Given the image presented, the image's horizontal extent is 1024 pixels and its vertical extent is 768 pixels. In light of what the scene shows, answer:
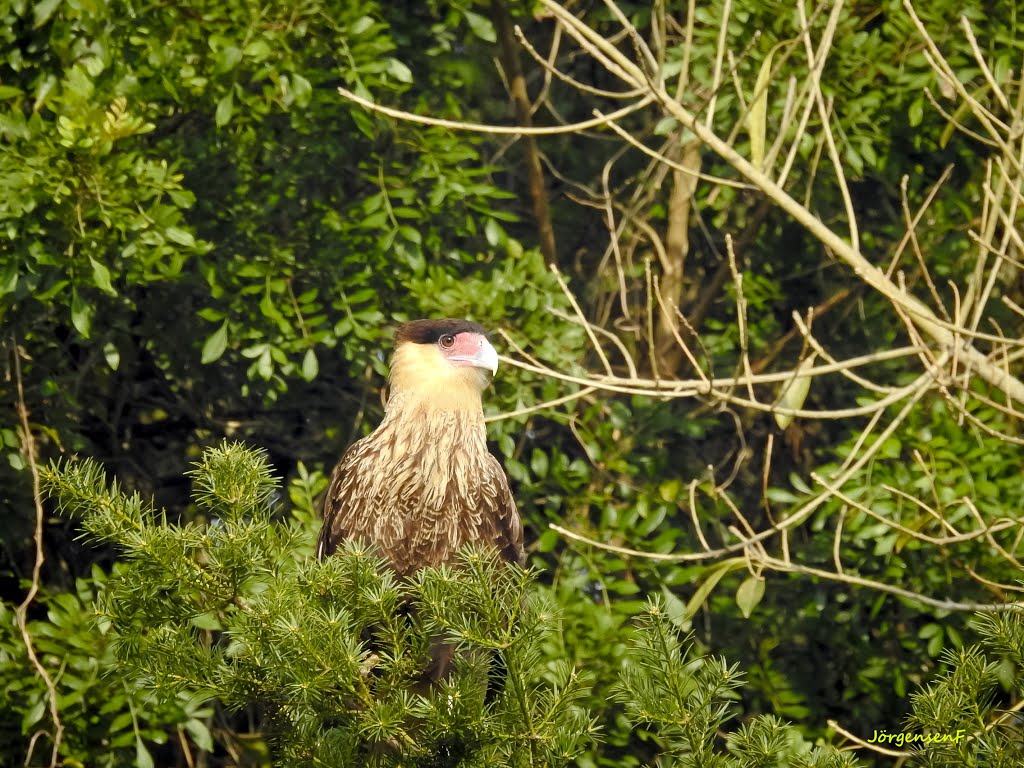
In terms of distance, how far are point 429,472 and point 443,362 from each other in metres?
0.44

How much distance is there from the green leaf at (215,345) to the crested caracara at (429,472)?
0.61 meters

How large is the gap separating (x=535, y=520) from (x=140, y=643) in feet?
8.05

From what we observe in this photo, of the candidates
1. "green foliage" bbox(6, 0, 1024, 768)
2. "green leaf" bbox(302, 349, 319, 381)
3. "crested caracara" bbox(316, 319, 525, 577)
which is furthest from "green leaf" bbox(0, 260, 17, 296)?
"crested caracara" bbox(316, 319, 525, 577)

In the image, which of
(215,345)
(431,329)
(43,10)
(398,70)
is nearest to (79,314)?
(215,345)

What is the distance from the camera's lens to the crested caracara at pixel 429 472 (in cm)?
376

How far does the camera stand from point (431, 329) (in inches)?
167

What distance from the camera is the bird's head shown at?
4090 millimetres

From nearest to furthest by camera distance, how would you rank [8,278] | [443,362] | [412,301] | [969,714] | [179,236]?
1. [969,714]
2. [8,278]
3. [179,236]
4. [443,362]
5. [412,301]

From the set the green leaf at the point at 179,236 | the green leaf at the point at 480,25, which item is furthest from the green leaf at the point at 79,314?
the green leaf at the point at 480,25

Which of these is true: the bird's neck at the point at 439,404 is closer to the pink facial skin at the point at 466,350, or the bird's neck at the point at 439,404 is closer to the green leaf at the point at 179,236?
the pink facial skin at the point at 466,350

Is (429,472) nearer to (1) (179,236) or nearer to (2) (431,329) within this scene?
(2) (431,329)

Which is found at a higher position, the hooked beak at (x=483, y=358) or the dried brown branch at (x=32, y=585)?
the hooked beak at (x=483, y=358)

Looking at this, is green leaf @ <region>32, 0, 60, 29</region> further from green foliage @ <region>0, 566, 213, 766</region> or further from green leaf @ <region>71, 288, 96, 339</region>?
green foliage @ <region>0, 566, 213, 766</region>

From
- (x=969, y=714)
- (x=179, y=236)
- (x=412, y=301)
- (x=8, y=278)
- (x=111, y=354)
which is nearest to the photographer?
(x=969, y=714)
